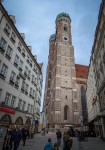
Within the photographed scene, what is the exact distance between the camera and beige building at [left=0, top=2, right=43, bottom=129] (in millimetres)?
16219

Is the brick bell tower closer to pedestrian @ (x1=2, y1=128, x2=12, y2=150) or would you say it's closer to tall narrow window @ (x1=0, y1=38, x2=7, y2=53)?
tall narrow window @ (x1=0, y1=38, x2=7, y2=53)

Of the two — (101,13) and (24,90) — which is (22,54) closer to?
(24,90)

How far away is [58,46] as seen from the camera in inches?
2083

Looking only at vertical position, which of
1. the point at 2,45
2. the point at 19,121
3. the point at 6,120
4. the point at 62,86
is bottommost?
the point at 19,121

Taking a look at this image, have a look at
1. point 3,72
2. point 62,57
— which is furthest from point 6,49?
point 62,57

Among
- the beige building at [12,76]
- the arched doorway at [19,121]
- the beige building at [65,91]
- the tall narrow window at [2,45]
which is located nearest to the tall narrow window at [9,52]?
the beige building at [12,76]

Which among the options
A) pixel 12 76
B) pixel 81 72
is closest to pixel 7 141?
pixel 12 76

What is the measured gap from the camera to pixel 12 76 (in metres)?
18.8

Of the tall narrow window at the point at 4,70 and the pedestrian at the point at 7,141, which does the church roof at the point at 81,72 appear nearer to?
the tall narrow window at the point at 4,70

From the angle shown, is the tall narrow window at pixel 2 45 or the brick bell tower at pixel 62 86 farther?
the brick bell tower at pixel 62 86

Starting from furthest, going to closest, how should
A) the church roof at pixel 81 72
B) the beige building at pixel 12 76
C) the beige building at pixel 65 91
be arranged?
the church roof at pixel 81 72
the beige building at pixel 65 91
the beige building at pixel 12 76

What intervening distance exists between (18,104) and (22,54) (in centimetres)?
895

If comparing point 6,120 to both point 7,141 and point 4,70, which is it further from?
point 7,141

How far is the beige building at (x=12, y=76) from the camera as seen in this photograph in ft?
53.2
